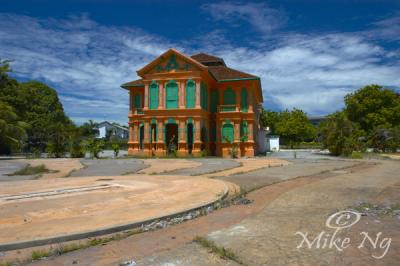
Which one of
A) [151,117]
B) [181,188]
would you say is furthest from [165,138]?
[181,188]

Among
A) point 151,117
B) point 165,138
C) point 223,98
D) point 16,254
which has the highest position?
point 223,98

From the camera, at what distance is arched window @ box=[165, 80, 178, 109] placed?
31.4 m

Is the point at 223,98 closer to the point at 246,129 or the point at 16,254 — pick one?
the point at 246,129

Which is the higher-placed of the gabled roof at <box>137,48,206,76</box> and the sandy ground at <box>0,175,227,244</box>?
the gabled roof at <box>137,48,206,76</box>

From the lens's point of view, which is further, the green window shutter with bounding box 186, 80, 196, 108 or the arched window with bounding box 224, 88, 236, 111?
the arched window with bounding box 224, 88, 236, 111

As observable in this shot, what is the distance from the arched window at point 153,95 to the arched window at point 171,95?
3.34ft

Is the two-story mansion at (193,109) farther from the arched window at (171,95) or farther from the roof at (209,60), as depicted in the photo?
the roof at (209,60)

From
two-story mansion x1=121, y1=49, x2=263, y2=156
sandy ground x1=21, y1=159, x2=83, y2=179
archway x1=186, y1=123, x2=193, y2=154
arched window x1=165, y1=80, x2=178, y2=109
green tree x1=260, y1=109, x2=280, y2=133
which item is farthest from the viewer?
green tree x1=260, y1=109, x2=280, y2=133

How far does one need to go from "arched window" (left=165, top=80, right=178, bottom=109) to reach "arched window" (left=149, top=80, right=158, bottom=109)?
3.34ft

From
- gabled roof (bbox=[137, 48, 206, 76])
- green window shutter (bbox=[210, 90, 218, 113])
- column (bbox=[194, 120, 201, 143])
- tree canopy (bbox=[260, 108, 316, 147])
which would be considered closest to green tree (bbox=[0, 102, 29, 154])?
gabled roof (bbox=[137, 48, 206, 76])

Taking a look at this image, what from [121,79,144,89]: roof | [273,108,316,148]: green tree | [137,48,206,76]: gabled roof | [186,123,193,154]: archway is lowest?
[186,123,193,154]: archway

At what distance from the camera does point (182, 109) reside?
31.0m

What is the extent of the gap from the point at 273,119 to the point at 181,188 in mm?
60109

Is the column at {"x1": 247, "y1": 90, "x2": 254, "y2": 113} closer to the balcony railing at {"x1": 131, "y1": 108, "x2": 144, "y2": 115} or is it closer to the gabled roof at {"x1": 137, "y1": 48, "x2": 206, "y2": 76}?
the gabled roof at {"x1": 137, "y1": 48, "x2": 206, "y2": 76}
